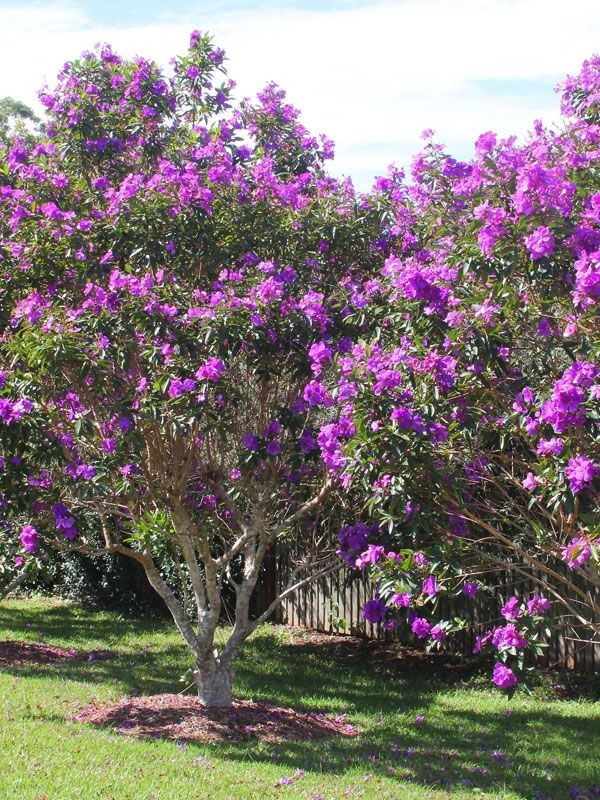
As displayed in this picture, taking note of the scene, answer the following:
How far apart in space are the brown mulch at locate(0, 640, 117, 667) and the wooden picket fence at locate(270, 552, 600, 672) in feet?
8.90

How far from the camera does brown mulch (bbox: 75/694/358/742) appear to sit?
21.1ft

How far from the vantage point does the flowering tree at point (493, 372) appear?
176 inches

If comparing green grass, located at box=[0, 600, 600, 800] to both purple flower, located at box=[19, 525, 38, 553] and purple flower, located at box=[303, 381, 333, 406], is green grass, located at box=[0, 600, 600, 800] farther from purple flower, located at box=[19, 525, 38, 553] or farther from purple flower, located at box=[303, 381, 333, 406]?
purple flower, located at box=[303, 381, 333, 406]

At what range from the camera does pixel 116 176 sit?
289 inches

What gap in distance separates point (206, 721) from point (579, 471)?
375 centimetres

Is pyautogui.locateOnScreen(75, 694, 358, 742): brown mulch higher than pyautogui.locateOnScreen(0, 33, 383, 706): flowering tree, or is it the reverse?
pyautogui.locateOnScreen(0, 33, 383, 706): flowering tree

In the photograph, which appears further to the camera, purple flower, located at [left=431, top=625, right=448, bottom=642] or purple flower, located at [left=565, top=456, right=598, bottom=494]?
purple flower, located at [left=431, top=625, right=448, bottom=642]

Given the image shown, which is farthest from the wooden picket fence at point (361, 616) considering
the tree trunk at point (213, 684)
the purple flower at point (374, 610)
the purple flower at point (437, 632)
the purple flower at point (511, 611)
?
the purple flower at point (511, 611)

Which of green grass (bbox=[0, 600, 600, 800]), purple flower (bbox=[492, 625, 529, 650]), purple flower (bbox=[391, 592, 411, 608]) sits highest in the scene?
purple flower (bbox=[391, 592, 411, 608])

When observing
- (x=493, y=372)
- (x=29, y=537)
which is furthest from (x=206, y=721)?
(x=493, y=372)

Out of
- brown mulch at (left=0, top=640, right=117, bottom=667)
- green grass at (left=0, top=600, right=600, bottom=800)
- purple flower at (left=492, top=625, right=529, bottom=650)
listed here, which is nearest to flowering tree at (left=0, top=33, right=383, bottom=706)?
green grass at (left=0, top=600, right=600, bottom=800)

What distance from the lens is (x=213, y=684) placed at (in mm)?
7102

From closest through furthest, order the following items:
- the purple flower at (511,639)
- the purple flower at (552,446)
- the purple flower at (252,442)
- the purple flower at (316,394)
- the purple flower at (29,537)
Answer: the purple flower at (552,446) → the purple flower at (511,639) → the purple flower at (316,394) → the purple flower at (252,442) → the purple flower at (29,537)

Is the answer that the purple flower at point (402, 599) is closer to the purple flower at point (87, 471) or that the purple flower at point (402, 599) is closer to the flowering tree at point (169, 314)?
the flowering tree at point (169, 314)
